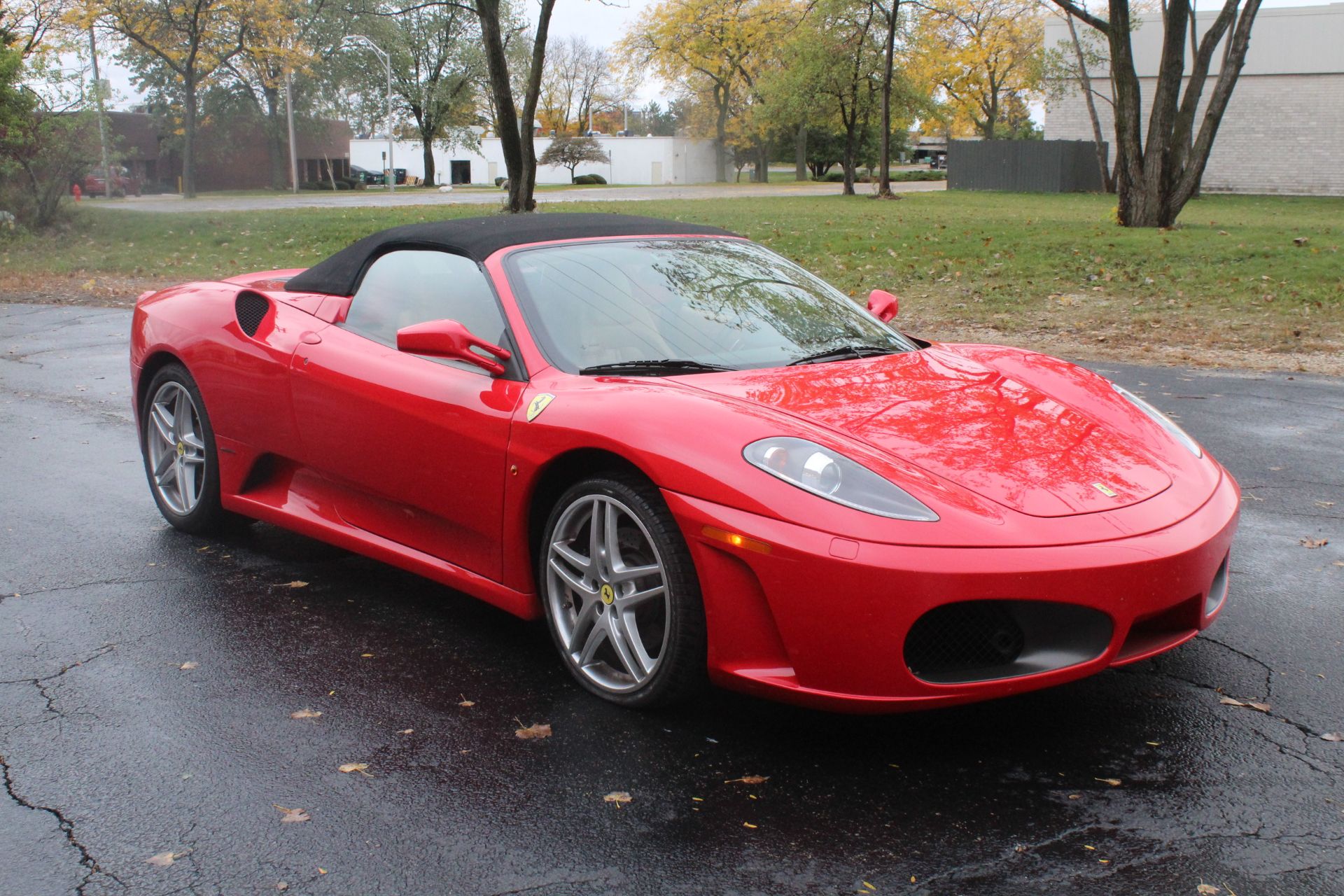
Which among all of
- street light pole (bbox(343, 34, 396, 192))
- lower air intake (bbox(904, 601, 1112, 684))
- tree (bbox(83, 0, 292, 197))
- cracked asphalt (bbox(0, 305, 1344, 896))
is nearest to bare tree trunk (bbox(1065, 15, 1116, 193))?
tree (bbox(83, 0, 292, 197))

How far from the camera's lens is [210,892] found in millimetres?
2547

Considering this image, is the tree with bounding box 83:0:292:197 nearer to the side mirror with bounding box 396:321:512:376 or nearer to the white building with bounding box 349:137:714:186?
the white building with bounding box 349:137:714:186

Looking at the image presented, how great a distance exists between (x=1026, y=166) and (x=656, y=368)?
42843 mm

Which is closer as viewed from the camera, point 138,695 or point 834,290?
point 138,695

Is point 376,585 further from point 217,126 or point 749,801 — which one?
point 217,126

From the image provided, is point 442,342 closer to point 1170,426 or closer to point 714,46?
point 1170,426

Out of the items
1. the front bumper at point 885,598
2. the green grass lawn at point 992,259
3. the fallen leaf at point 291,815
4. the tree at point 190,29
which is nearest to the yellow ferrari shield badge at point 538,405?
the front bumper at point 885,598

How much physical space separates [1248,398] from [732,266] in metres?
5.02

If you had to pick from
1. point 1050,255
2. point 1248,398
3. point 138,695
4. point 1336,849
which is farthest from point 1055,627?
point 1050,255

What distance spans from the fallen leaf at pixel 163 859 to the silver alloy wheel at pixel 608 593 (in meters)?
1.19

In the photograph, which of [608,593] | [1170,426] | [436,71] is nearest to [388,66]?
[436,71]

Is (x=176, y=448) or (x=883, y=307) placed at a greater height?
(x=883, y=307)

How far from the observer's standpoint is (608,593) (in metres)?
3.43

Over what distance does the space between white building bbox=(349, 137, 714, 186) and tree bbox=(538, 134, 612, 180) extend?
4.37 feet
